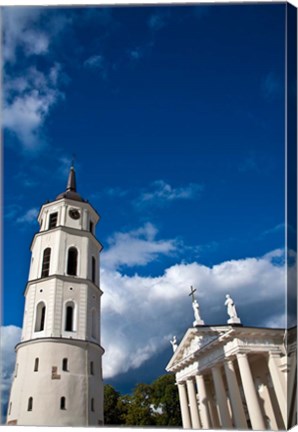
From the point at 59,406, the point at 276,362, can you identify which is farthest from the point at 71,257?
the point at 276,362

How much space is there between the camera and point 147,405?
1206 inches

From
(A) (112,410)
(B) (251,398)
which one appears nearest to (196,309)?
(B) (251,398)

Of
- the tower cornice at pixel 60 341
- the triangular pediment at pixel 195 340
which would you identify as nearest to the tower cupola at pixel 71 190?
the tower cornice at pixel 60 341

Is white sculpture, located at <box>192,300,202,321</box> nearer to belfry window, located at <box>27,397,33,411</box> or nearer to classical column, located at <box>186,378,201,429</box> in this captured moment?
classical column, located at <box>186,378,201,429</box>

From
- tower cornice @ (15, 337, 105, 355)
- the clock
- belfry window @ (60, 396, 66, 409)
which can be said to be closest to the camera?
belfry window @ (60, 396, 66, 409)

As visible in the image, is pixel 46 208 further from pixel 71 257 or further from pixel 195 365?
pixel 195 365

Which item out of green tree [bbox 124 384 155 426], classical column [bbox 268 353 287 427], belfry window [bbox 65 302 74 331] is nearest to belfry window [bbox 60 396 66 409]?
belfry window [bbox 65 302 74 331]

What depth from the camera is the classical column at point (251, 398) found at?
1510 cm

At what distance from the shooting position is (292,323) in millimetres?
11336

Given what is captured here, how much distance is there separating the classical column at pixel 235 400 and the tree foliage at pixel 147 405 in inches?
518

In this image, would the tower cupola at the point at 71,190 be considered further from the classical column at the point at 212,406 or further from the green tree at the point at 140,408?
the green tree at the point at 140,408

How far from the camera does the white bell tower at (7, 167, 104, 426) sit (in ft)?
51.6

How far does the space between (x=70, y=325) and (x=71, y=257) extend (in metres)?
3.63

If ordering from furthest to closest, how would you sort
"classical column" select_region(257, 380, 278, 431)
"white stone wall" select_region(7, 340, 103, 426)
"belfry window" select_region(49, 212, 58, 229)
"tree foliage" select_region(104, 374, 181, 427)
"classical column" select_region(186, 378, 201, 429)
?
"tree foliage" select_region(104, 374, 181, 427), "classical column" select_region(186, 378, 201, 429), "belfry window" select_region(49, 212, 58, 229), "classical column" select_region(257, 380, 278, 431), "white stone wall" select_region(7, 340, 103, 426)
